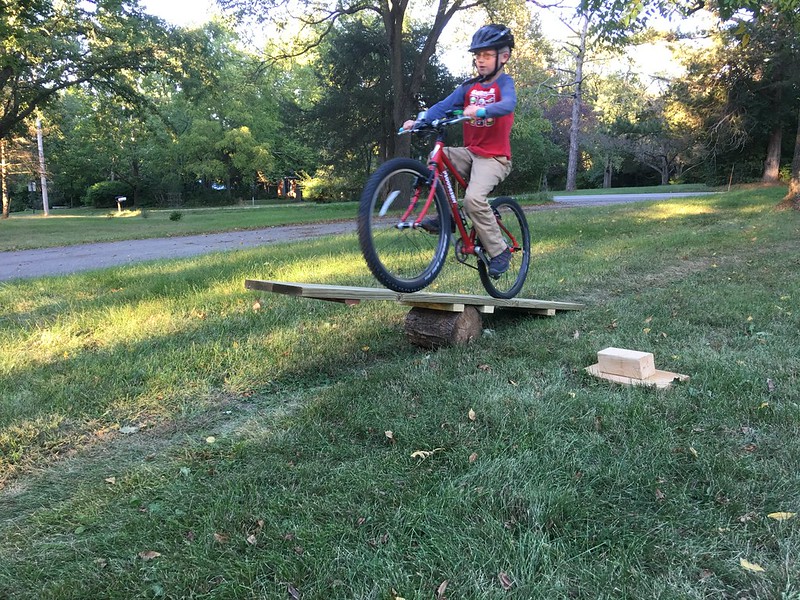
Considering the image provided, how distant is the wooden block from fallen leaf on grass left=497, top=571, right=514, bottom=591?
2077 mm

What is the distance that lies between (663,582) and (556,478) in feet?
2.29

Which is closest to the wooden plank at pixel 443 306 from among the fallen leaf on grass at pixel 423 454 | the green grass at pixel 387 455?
the green grass at pixel 387 455

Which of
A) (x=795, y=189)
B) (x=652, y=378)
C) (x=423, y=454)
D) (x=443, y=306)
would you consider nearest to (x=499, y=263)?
(x=443, y=306)

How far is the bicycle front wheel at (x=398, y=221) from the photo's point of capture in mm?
3732

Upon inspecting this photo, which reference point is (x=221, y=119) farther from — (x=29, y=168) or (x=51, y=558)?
(x=51, y=558)

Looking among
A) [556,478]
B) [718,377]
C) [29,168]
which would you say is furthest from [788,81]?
[29,168]

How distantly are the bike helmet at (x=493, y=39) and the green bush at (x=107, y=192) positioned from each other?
172 ft

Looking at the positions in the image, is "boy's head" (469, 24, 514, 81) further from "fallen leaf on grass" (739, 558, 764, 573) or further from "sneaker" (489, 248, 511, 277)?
"fallen leaf on grass" (739, 558, 764, 573)

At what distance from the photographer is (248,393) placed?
13.0 ft

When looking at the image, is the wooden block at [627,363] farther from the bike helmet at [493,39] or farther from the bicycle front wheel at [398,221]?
the bike helmet at [493,39]

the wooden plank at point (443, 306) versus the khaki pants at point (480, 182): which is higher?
the khaki pants at point (480, 182)

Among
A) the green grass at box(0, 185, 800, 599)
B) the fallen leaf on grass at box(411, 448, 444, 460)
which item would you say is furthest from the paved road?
the fallen leaf on grass at box(411, 448, 444, 460)

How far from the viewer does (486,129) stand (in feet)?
14.7

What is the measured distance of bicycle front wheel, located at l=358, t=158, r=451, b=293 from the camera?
3732mm
